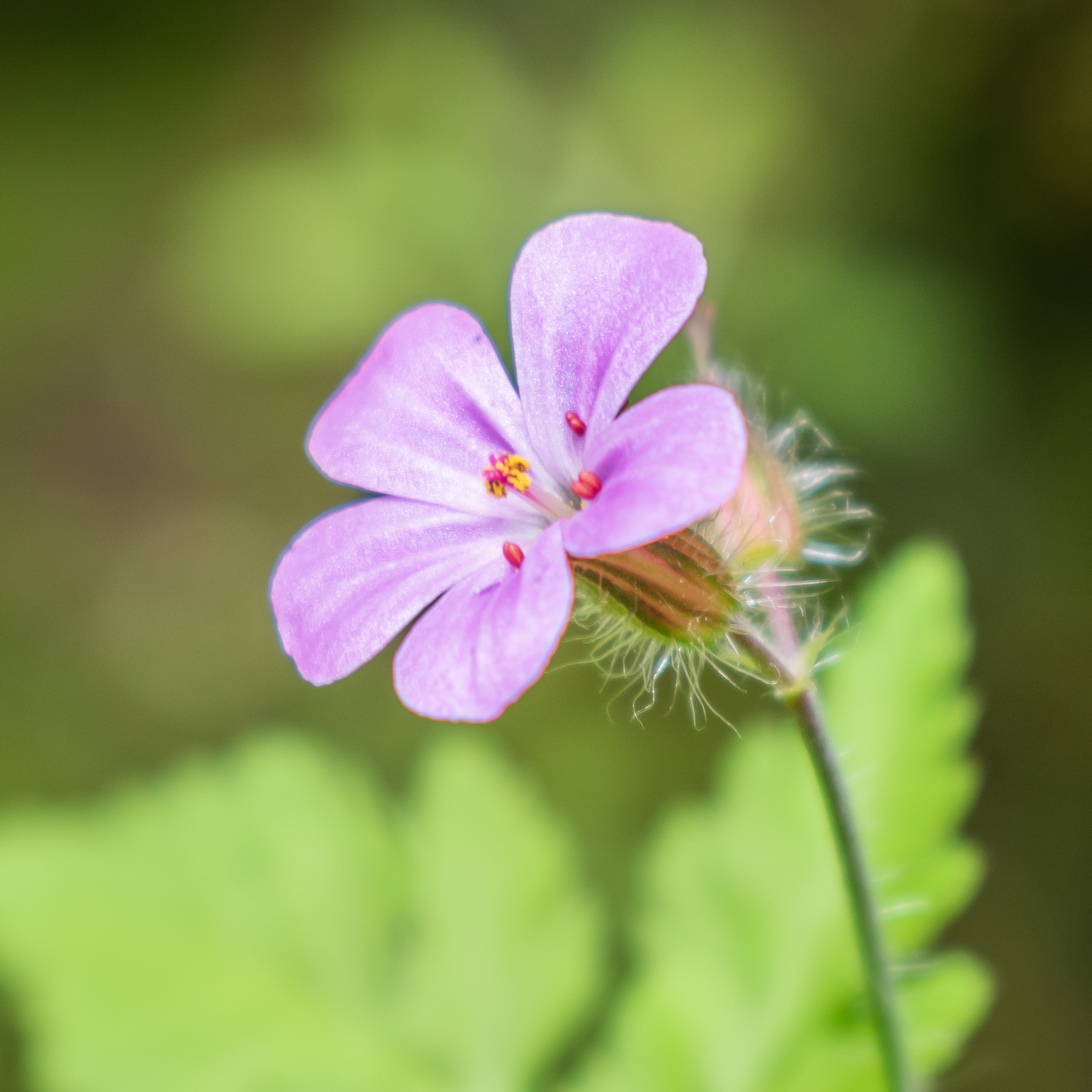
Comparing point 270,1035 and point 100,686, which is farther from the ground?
point 270,1035

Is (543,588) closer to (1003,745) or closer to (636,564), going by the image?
(636,564)

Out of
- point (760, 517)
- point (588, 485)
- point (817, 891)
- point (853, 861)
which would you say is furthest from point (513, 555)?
point (817, 891)

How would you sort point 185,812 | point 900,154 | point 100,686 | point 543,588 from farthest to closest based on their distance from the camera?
point 100,686 → point 900,154 → point 185,812 → point 543,588

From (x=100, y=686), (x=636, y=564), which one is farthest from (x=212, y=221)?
(x=636, y=564)

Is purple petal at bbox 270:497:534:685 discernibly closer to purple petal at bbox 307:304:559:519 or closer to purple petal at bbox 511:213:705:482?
purple petal at bbox 307:304:559:519

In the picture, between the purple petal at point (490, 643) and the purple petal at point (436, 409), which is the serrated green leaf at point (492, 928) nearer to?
the purple petal at point (436, 409)

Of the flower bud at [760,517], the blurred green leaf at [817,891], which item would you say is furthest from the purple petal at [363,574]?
the blurred green leaf at [817,891]
